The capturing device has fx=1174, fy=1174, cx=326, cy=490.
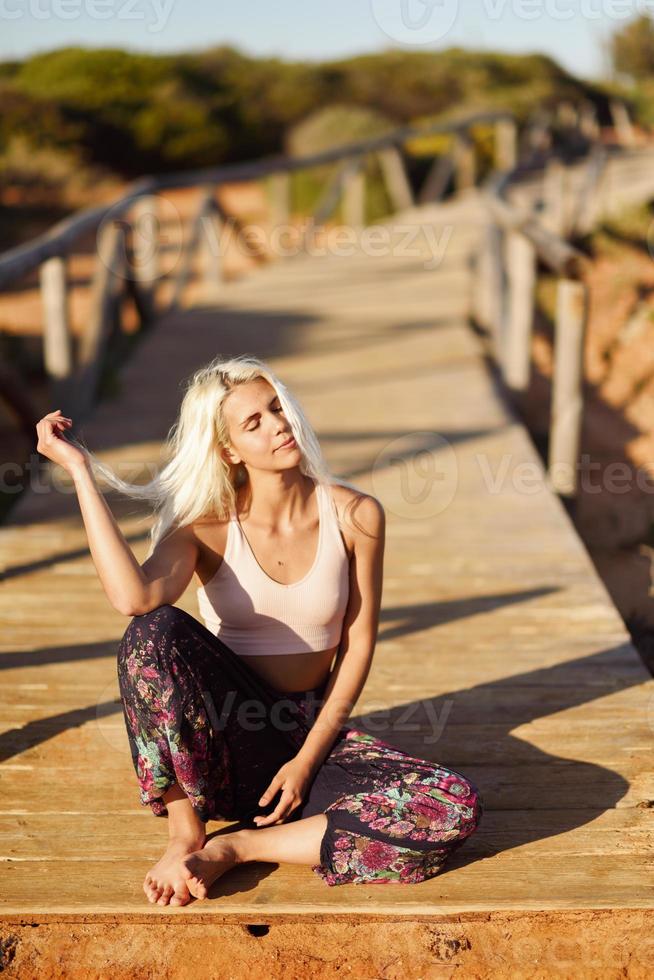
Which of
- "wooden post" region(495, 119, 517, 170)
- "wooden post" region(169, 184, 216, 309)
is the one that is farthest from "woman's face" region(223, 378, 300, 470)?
"wooden post" region(495, 119, 517, 170)

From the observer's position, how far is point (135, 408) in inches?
263

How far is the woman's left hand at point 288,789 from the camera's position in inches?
98.8

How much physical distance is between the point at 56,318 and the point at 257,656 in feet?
12.3

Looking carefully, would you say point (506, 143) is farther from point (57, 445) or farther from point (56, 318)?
point (57, 445)

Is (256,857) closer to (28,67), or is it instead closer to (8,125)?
(8,125)

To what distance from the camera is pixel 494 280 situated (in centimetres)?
805

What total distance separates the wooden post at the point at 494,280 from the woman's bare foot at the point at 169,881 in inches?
218

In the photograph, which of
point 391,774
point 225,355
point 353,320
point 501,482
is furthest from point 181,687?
point 353,320

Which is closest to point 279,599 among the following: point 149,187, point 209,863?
point 209,863

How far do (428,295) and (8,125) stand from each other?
530 inches

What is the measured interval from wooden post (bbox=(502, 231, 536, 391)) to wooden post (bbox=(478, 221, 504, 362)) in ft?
1.51

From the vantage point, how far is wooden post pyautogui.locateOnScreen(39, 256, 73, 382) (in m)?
5.89

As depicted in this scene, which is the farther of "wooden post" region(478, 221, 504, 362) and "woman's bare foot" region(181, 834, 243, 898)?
"wooden post" region(478, 221, 504, 362)

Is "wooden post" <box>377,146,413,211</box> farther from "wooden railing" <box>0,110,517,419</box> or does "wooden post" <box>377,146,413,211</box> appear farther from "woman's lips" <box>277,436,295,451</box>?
"woman's lips" <box>277,436,295,451</box>
